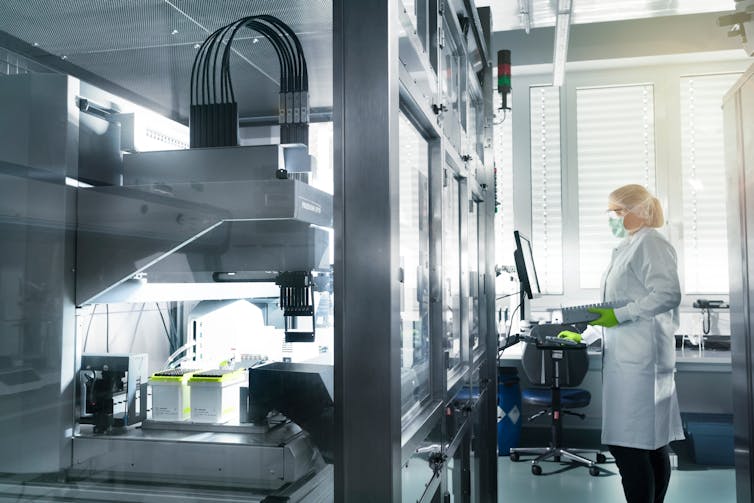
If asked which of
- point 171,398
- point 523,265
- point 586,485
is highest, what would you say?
point 523,265

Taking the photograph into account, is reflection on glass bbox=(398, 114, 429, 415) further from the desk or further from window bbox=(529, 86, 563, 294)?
window bbox=(529, 86, 563, 294)

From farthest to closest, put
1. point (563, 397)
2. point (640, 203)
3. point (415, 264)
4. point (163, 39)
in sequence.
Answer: point (563, 397) < point (640, 203) < point (163, 39) < point (415, 264)

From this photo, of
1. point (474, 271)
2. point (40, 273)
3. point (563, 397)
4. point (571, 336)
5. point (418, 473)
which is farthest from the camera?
point (563, 397)

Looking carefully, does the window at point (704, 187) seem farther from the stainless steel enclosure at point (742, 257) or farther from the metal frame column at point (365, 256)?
the metal frame column at point (365, 256)

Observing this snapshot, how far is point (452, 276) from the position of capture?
75.2 inches

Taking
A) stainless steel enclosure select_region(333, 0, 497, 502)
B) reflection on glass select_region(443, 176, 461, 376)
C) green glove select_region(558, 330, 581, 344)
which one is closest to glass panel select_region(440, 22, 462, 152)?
stainless steel enclosure select_region(333, 0, 497, 502)

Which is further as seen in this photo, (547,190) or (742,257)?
(547,190)

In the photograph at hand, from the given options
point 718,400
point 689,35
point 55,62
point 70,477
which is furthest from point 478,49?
point 718,400

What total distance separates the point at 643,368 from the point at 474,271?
97 cm

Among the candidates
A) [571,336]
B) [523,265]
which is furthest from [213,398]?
[571,336]

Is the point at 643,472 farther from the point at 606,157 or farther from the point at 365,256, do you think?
the point at 606,157

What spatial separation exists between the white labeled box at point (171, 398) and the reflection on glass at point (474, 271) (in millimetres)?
1369

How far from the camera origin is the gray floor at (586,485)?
335cm

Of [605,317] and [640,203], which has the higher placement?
[640,203]
